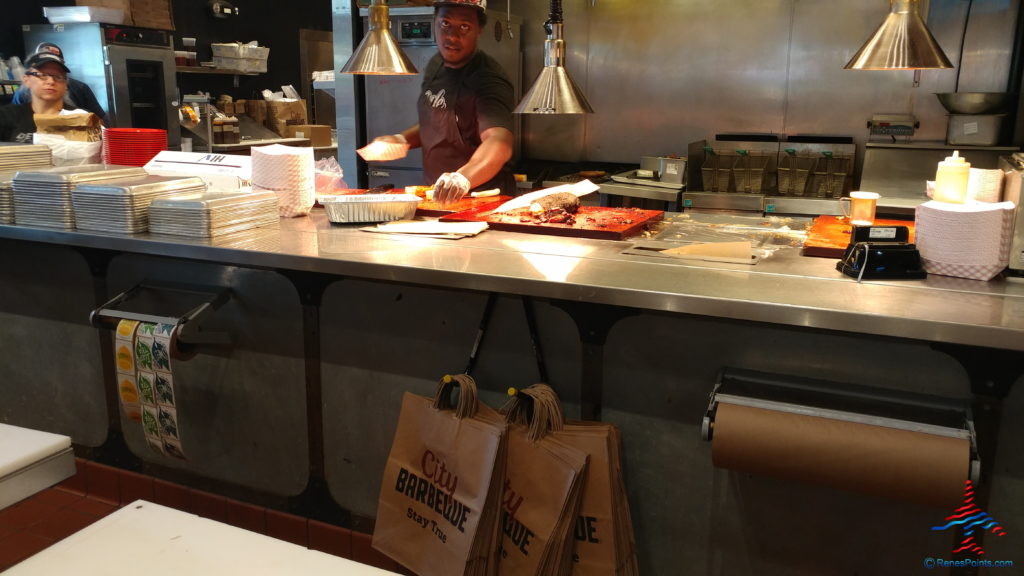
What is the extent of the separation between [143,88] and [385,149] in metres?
4.87

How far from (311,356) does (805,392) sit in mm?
1536

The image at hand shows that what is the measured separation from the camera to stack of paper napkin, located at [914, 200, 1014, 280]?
6.45ft

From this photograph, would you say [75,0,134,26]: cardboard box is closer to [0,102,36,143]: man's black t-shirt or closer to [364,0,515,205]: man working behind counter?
[0,102,36,143]: man's black t-shirt

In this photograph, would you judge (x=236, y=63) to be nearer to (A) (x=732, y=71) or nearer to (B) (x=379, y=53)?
(A) (x=732, y=71)

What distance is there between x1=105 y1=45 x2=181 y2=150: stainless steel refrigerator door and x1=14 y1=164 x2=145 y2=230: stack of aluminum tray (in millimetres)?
4682

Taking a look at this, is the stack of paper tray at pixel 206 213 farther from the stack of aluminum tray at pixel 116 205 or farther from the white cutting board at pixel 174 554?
the white cutting board at pixel 174 554

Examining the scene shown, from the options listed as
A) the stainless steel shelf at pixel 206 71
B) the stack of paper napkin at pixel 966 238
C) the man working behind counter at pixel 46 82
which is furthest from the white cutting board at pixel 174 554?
the stainless steel shelf at pixel 206 71

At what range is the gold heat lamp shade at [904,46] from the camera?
209 centimetres

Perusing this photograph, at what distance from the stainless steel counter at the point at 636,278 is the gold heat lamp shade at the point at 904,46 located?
1.84 ft

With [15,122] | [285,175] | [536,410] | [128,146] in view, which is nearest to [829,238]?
[536,410]

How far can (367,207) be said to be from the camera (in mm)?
2828

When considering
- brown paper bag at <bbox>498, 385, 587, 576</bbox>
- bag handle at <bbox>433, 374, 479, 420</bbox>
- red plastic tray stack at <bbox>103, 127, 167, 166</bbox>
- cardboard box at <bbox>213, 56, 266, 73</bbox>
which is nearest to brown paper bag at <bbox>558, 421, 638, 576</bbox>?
brown paper bag at <bbox>498, 385, 587, 576</bbox>

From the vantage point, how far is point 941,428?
1732 millimetres

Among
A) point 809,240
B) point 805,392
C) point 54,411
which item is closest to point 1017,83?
point 809,240
